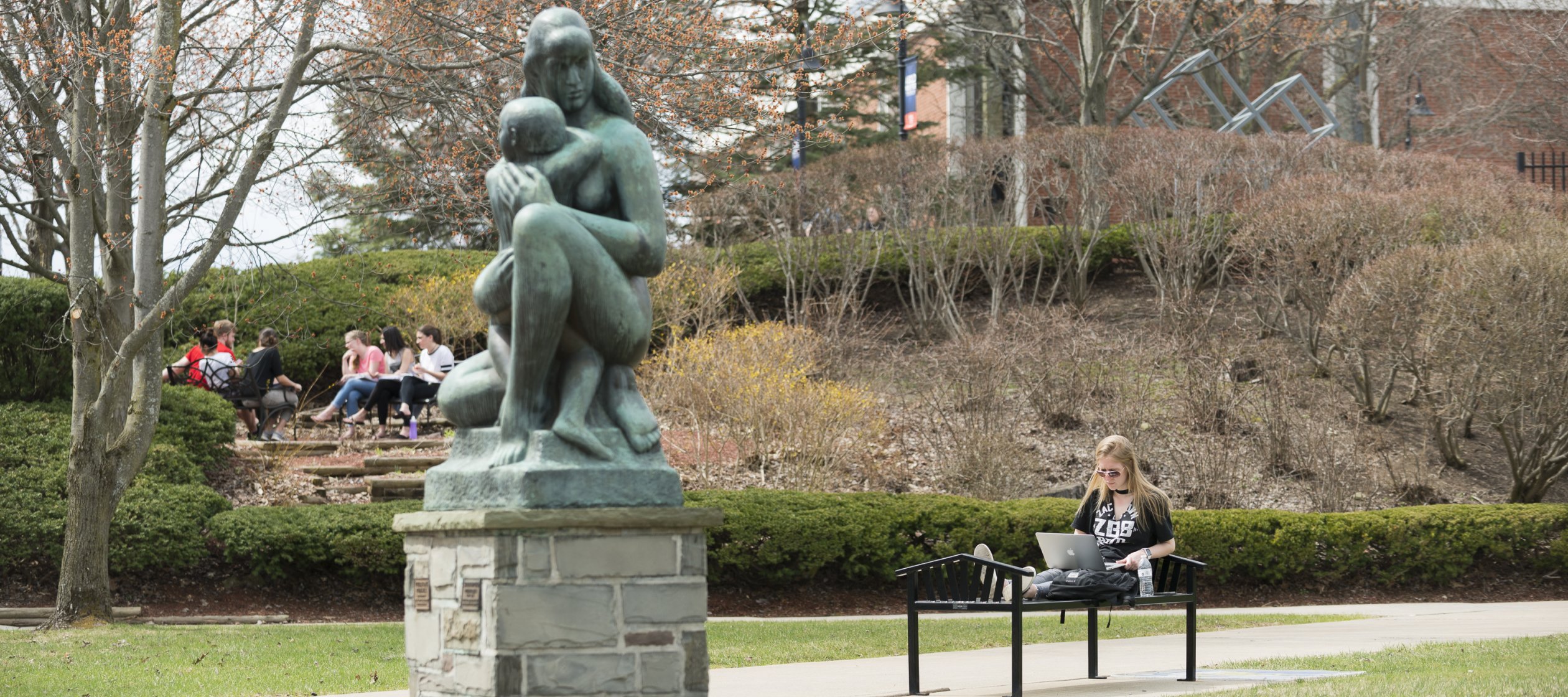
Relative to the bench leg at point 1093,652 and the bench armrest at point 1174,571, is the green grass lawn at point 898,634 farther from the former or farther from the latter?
the bench leg at point 1093,652

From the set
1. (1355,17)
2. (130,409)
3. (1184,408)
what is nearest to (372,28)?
(130,409)

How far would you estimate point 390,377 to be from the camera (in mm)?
17641

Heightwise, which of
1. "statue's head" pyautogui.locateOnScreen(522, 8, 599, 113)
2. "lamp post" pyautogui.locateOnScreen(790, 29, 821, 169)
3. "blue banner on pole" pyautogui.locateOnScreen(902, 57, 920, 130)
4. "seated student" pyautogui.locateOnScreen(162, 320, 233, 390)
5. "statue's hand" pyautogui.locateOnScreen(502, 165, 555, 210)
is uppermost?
"blue banner on pole" pyautogui.locateOnScreen(902, 57, 920, 130)

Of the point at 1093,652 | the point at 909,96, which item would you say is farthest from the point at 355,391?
the point at 1093,652

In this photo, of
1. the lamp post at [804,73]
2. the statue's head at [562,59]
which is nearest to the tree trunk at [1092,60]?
the lamp post at [804,73]

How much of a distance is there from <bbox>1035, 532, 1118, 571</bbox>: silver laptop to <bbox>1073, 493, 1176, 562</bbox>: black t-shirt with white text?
0.19 meters

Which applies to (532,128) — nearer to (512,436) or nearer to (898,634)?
(512,436)

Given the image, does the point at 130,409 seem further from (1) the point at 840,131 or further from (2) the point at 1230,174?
(1) the point at 840,131

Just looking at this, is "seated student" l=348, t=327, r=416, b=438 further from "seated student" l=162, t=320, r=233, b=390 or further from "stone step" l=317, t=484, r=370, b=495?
"stone step" l=317, t=484, r=370, b=495

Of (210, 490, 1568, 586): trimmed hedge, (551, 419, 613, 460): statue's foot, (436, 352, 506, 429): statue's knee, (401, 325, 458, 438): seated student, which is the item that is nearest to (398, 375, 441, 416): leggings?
(401, 325, 458, 438): seated student

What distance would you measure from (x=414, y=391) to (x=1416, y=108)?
21.8m

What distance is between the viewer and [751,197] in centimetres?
2245

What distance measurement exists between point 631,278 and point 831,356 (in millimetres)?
12891

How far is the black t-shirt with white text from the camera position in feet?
27.7
